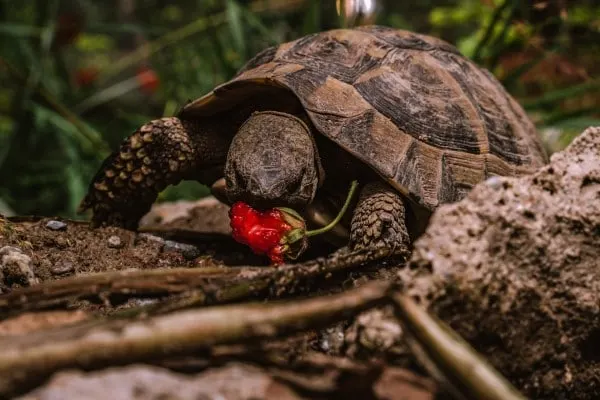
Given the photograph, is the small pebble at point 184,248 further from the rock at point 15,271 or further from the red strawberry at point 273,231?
the rock at point 15,271

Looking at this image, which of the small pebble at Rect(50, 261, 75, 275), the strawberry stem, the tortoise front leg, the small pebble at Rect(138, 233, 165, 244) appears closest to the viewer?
the small pebble at Rect(50, 261, 75, 275)

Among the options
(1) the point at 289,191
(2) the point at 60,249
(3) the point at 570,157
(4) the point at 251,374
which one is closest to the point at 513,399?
(4) the point at 251,374

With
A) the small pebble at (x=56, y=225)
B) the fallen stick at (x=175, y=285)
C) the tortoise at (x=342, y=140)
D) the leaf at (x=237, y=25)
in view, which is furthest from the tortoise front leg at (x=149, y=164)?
the leaf at (x=237, y=25)

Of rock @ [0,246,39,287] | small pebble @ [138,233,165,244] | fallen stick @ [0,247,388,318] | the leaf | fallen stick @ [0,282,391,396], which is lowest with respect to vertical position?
small pebble @ [138,233,165,244]

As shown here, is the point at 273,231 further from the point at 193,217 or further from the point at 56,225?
the point at 193,217

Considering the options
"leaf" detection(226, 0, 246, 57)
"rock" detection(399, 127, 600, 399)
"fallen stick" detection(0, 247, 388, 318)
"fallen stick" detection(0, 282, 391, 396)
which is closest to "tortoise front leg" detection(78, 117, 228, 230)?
"fallen stick" detection(0, 247, 388, 318)

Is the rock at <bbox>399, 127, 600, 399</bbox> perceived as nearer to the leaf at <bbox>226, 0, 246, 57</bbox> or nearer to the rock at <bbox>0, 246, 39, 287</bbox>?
the rock at <bbox>0, 246, 39, 287</bbox>
